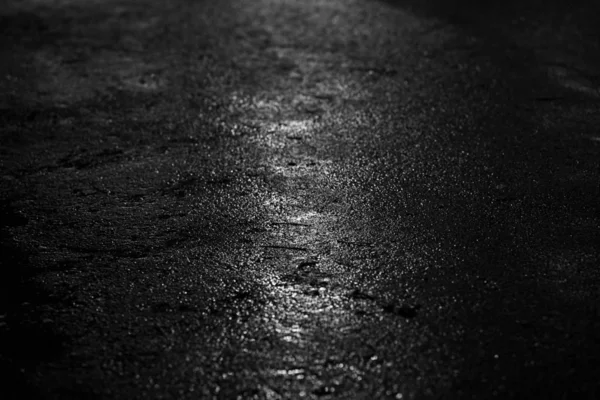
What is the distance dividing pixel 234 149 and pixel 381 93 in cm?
108

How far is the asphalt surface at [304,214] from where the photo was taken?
2.17 m

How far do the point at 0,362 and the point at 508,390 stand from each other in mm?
1575

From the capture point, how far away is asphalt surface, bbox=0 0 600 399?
2170mm

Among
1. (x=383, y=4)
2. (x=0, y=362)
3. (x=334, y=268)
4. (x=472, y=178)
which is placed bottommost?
(x=0, y=362)

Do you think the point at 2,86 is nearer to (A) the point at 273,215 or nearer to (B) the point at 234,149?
(B) the point at 234,149

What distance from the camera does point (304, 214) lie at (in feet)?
9.72

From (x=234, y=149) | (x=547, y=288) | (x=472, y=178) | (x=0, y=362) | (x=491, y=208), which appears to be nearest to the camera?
(x=0, y=362)

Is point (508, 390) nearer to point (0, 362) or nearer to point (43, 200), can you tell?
point (0, 362)

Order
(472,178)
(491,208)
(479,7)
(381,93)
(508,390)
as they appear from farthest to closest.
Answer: (479,7) → (381,93) → (472,178) → (491,208) → (508,390)

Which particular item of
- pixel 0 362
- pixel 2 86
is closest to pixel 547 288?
pixel 0 362

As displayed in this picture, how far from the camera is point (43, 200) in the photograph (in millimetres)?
3119

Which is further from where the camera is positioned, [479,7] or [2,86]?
[479,7]

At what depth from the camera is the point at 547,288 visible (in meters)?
2.45

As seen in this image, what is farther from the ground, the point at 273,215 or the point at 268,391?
the point at 273,215
